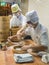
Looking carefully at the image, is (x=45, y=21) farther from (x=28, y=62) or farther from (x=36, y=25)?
(x=28, y=62)

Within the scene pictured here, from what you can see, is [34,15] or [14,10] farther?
[14,10]

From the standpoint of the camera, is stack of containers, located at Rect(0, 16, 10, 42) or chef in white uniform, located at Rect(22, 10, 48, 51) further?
stack of containers, located at Rect(0, 16, 10, 42)

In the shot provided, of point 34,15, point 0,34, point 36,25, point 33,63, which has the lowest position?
point 33,63

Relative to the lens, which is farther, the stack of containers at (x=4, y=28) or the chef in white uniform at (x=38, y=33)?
the stack of containers at (x=4, y=28)

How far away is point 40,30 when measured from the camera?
2.19 metres

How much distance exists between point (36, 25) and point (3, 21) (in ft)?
2.66

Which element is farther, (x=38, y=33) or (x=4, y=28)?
(x=4, y=28)

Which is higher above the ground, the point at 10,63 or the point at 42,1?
the point at 42,1

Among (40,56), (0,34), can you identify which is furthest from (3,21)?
(40,56)

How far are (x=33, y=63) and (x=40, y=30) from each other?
24.3 inches

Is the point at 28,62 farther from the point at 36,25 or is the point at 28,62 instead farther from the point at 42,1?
the point at 42,1

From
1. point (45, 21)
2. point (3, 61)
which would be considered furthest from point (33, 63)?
point (45, 21)

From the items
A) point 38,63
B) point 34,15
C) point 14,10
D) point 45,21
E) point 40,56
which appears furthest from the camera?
point 14,10

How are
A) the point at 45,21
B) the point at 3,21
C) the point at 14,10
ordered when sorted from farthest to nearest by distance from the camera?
the point at 14,10
the point at 3,21
the point at 45,21
